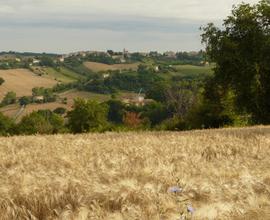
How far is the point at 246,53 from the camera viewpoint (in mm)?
38531

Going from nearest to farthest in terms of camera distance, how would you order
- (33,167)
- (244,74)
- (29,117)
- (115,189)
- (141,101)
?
(115,189) → (33,167) → (244,74) → (29,117) → (141,101)

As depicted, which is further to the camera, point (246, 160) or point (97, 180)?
point (246, 160)

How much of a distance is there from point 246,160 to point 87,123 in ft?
266

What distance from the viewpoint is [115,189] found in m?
5.48

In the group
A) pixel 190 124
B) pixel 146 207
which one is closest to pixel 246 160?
pixel 146 207

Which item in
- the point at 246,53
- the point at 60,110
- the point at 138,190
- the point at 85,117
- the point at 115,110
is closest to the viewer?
the point at 138,190

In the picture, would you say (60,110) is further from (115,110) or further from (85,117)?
(85,117)

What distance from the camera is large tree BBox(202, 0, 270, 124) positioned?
3772cm

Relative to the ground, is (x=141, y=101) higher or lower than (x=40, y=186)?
lower

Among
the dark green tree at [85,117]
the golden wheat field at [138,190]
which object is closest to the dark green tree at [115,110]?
the dark green tree at [85,117]

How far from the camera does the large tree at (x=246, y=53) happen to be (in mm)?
37719

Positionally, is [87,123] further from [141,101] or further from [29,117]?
[141,101]

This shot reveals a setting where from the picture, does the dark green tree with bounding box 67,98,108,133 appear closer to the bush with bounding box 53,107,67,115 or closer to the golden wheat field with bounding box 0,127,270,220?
the golden wheat field with bounding box 0,127,270,220

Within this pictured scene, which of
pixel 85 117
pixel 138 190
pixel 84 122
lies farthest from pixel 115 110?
pixel 138 190
